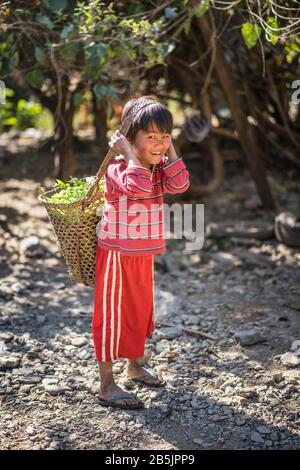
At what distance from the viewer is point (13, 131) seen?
29.3 feet

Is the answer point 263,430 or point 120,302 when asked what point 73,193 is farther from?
point 263,430

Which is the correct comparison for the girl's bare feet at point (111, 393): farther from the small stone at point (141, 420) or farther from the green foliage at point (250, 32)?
the green foliage at point (250, 32)

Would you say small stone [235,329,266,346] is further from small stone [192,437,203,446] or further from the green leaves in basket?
the green leaves in basket

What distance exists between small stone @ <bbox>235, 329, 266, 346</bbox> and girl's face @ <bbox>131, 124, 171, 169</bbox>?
1.29m

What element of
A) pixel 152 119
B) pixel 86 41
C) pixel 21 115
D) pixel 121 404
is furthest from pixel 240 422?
pixel 21 115

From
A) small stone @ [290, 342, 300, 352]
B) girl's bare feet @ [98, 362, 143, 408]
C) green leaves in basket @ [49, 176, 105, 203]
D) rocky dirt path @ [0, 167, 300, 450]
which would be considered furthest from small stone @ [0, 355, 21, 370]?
small stone @ [290, 342, 300, 352]

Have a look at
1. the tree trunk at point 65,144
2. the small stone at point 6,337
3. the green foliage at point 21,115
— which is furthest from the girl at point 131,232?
the tree trunk at point 65,144

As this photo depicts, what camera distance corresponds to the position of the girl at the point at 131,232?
2537 millimetres

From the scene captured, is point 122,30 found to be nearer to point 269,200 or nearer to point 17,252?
point 17,252

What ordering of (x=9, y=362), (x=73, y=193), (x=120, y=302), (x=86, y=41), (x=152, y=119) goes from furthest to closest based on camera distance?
(x=86, y=41) < (x=9, y=362) < (x=73, y=193) < (x=120, y=302) < (x=152, y=119)

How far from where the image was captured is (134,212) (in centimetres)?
264

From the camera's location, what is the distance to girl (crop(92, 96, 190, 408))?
254 centimetres

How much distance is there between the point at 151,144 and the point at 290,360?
1358 millimetres

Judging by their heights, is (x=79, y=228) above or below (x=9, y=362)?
above
